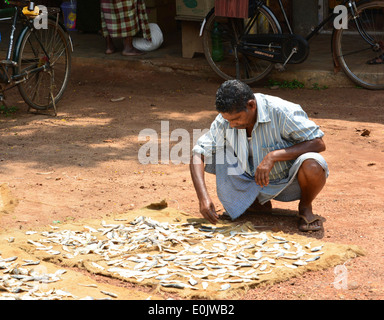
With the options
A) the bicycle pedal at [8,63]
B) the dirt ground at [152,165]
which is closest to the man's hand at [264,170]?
the dirt ground at [152,165]

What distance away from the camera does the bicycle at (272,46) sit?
7004mm

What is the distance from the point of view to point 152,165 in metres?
5.38

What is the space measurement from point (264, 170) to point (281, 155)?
0.49 ft

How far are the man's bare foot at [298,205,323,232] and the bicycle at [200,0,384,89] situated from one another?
3.33 metres

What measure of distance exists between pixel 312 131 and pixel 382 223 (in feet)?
2.51

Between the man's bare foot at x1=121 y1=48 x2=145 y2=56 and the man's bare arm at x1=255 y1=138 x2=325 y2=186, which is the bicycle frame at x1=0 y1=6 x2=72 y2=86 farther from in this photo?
the man's bare arm at x1=255 y1=138 x2=325 y2=186

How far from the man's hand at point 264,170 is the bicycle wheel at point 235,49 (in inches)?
145

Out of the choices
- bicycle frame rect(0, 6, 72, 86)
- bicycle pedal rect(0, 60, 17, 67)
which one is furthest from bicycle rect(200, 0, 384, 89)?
bicycle pedal rect(0, 60, 17, 67)

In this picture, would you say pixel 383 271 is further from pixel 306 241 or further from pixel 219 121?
pixel 219 121

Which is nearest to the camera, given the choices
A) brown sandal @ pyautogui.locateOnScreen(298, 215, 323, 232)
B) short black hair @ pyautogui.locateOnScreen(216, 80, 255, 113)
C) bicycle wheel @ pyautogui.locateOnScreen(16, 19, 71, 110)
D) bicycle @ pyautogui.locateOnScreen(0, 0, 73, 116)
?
short black hair @ pyautogui.locateOnScreen(216, 80, 255, 113)

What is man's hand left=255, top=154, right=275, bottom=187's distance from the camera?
3.85 metres

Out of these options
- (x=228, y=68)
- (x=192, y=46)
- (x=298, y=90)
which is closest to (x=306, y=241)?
(x=298, y=90)

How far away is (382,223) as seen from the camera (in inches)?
160

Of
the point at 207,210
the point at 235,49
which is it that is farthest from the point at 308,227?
the point at 235,49
